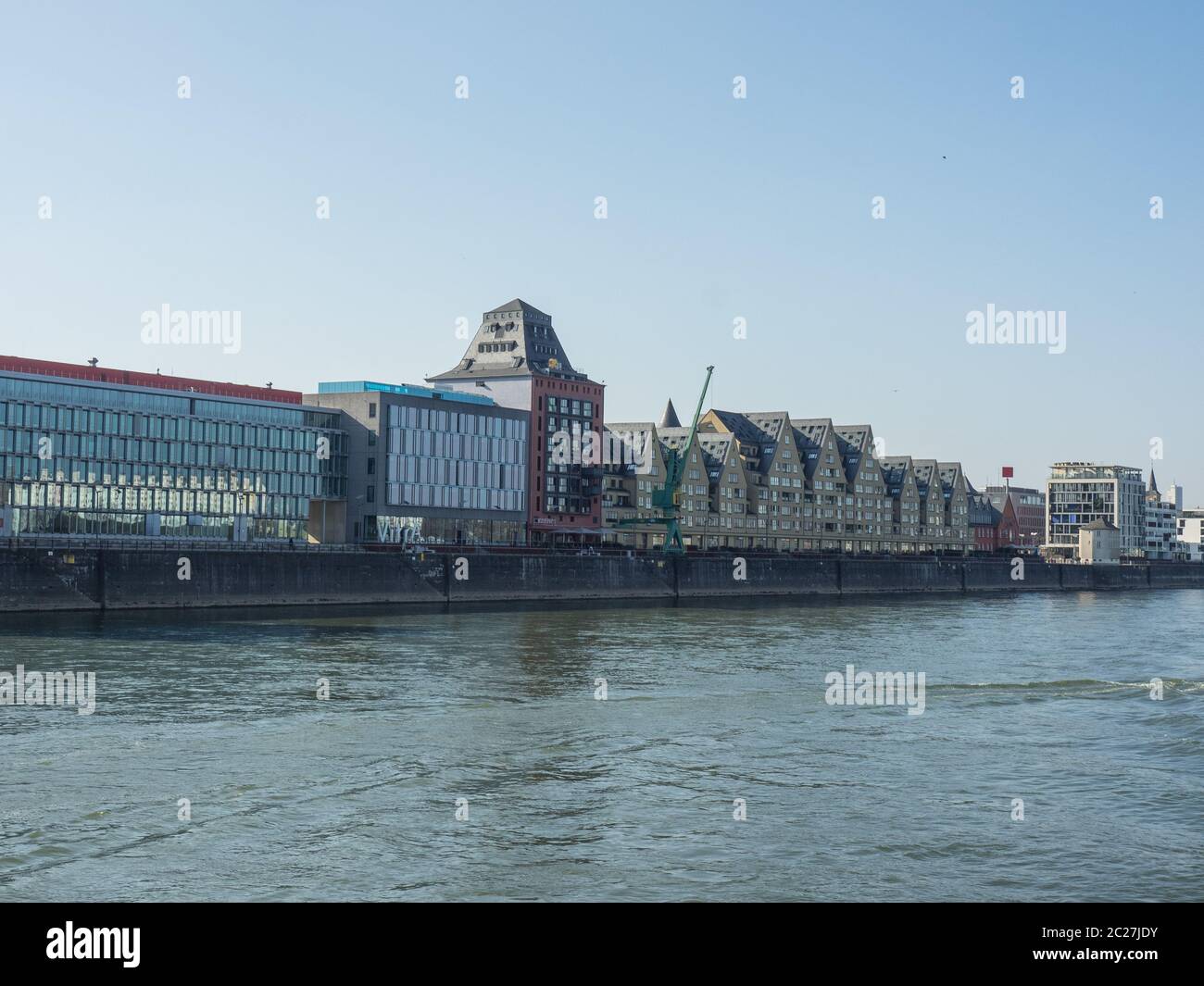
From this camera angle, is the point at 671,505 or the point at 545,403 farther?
the point at 545,403

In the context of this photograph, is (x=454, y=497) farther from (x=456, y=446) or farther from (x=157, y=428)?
(x=157, y=428)

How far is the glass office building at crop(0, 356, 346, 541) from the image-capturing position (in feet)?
357

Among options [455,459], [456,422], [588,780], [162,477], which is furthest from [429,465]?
[588,780]

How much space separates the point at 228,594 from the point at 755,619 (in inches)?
1251

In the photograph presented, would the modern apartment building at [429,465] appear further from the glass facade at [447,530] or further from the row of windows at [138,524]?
the row of windows at [138,524]

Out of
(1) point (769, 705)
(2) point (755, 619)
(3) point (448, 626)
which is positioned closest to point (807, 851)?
(1) point (769, 705)

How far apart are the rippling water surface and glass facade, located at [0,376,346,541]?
6344 centimetres

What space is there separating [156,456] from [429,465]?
29172mm

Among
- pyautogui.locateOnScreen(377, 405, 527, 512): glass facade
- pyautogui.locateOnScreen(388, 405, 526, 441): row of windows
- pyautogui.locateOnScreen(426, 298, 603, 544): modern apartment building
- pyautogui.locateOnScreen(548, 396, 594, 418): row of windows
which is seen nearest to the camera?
pyautogui.locateOnScreen(377, 405, 527, 512): glass facade

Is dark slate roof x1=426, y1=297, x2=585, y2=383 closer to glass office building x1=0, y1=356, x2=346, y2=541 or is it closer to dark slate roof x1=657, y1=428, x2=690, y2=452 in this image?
dark slate roof x1=657, y1=428, x2=690, y2=452

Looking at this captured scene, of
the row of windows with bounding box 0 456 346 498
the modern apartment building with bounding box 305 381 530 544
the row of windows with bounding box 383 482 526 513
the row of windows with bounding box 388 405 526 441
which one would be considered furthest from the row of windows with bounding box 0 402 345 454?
the row of windows with bounding box 383 482 526 513

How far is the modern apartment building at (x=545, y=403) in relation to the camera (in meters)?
158

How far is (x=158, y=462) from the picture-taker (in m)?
118

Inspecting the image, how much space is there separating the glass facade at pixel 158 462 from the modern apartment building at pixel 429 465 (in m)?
3.21
